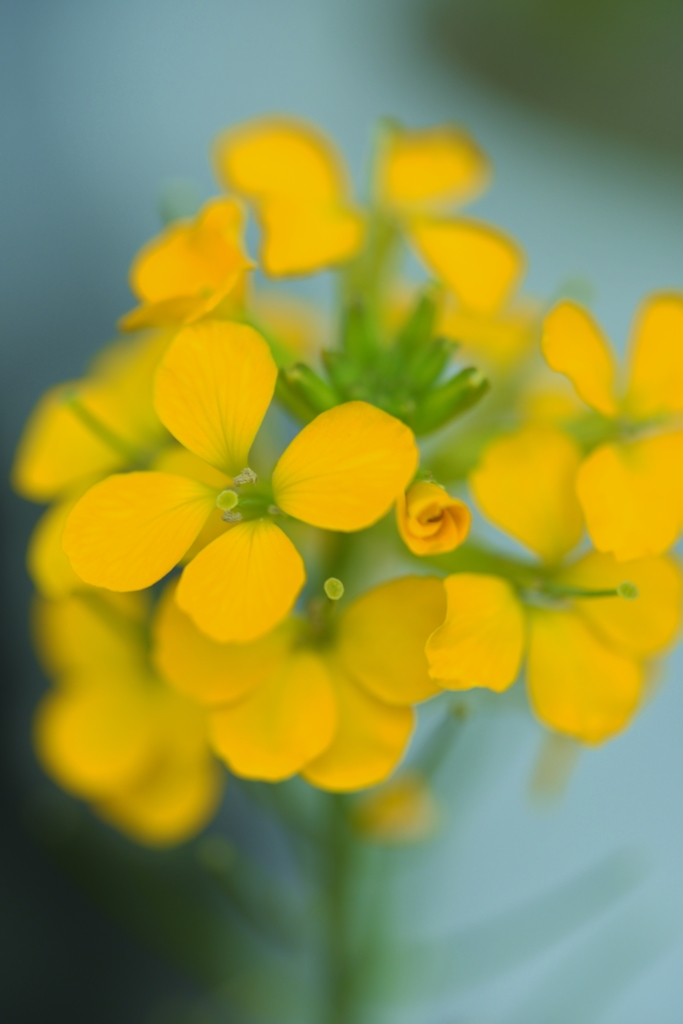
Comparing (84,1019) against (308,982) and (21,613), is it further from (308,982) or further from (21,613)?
(21,613)

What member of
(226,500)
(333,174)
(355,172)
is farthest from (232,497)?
(355,172)

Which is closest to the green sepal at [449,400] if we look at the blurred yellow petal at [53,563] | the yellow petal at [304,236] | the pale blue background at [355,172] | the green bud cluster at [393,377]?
the green bud cluster at [393,377]

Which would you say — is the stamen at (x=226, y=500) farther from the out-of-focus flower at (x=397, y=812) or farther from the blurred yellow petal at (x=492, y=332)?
the out-of-focus flower at (x=397, y=812)

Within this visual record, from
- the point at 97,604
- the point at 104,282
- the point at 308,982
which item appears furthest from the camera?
the point at 104,282

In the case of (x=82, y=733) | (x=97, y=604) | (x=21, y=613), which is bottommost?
(x=21, y=613)

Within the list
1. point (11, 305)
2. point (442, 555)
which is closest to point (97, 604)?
point (442, 555)

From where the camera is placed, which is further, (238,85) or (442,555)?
(238,85)
